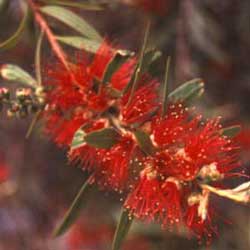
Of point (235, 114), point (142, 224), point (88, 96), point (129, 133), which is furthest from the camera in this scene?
point (235, 114)

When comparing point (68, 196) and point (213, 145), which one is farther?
point (68, 196)

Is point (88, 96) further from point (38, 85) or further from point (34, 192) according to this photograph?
A: point (34, 192)

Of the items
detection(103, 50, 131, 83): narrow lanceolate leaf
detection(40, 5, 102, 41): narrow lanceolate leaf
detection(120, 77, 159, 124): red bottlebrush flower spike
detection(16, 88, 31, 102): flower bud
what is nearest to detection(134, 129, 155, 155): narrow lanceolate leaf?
detection(120, 77, 159, 124): red bottlebrush flower spike

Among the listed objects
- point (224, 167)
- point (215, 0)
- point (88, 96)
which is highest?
point (215, 0)

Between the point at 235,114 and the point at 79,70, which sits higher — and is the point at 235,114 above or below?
above

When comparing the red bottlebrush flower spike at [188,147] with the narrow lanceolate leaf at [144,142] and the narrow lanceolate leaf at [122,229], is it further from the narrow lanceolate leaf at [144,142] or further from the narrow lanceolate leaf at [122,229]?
the narrow lanceolate leaf at [122,229]

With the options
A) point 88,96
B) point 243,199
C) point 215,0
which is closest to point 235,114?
point 215,0

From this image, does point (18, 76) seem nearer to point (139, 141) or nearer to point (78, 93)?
point (78, 93)

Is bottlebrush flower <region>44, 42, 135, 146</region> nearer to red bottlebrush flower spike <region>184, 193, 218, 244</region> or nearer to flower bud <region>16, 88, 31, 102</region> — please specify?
flower bud <region>16, 88, 31, 102</region>
